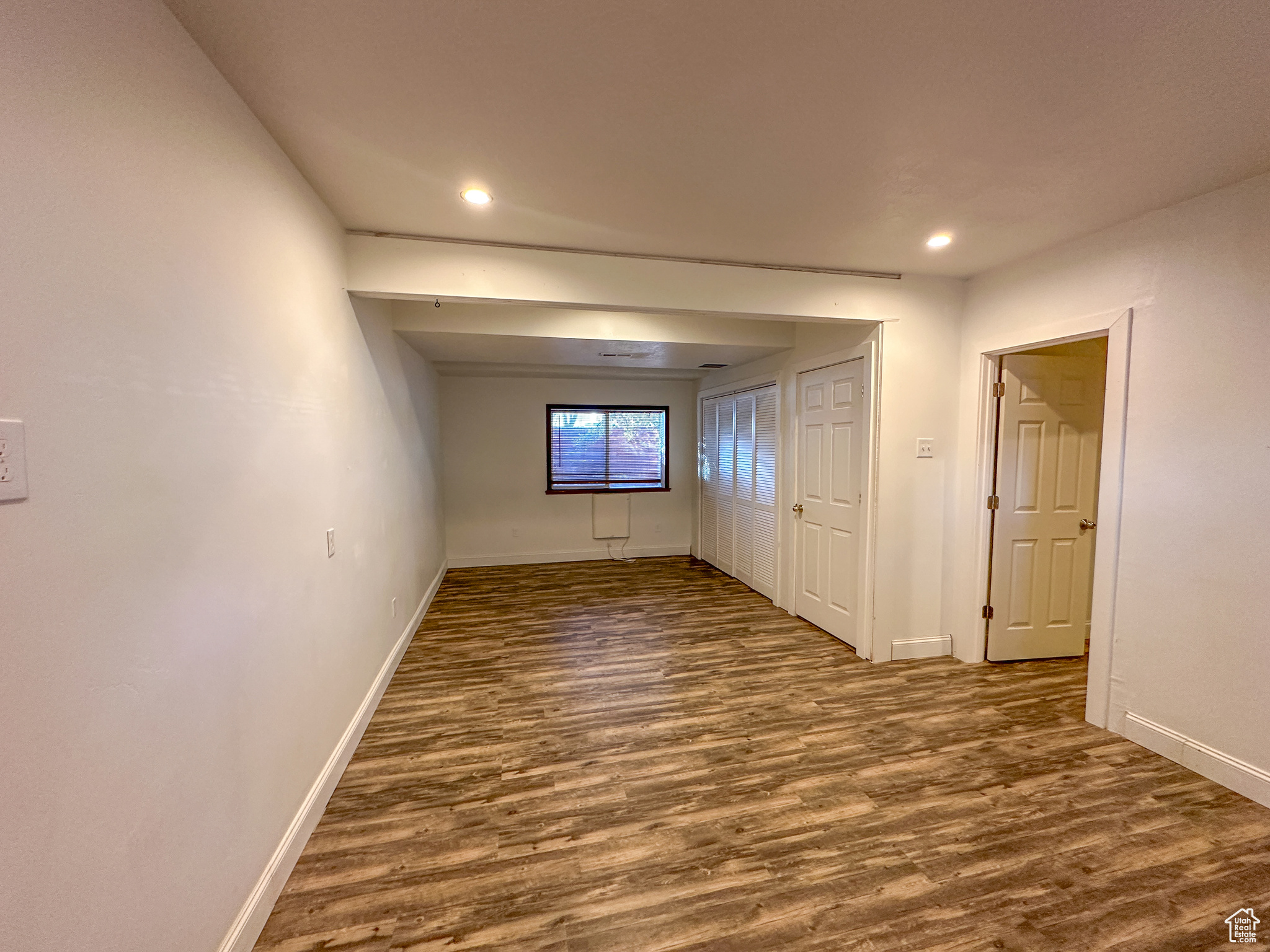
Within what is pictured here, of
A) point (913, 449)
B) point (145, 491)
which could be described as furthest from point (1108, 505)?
point (145, 491)

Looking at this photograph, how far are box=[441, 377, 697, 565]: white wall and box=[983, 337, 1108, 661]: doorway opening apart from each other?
11.4ft

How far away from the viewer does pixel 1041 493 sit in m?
2.99

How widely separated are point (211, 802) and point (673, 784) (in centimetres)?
155

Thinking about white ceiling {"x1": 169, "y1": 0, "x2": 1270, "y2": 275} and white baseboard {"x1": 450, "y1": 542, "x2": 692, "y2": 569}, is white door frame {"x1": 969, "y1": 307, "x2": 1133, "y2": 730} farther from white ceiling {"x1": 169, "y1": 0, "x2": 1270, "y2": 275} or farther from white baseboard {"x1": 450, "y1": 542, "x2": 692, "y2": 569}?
white baseboard {"x1": 450, "y1": 542, "x2": 692, "y2": 569}

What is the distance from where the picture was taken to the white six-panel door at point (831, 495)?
321 centimetres

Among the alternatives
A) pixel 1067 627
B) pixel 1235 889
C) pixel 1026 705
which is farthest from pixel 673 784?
pixel 1067 627

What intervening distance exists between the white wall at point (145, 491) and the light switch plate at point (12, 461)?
0.08 feet

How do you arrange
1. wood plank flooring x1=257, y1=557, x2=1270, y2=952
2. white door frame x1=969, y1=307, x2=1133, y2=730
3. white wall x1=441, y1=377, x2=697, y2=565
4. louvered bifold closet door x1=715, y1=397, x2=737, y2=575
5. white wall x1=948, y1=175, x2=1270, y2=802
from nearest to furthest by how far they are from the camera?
wood plank flooring x1=257, y1=557, x2=1270, y2=952
white wall x1=948, y1=175, x2=1270, y2=802
white door frame x1=969, y1=307, x2=1133, y2=730
louvered bifold closet door x1=715, y1=397, x2=737, y2=575
white wall x1=441, y1=377, x2=697, y2=565

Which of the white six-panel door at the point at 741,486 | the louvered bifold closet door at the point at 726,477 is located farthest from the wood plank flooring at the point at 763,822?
the louvered bifold closet door at the point at 726,477

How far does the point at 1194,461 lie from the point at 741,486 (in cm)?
308

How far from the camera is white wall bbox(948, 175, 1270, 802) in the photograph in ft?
6.04

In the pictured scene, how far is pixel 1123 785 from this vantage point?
6.45 feet

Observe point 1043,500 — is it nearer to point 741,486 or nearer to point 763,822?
point 741,486
